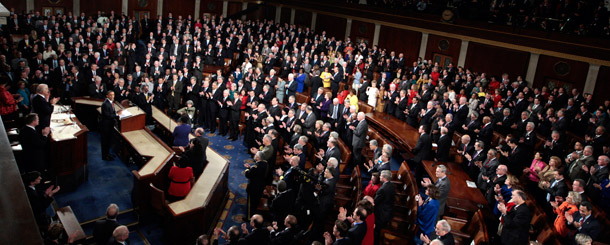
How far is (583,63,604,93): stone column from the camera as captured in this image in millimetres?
13641

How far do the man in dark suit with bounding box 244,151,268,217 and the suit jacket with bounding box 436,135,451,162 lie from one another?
377cm

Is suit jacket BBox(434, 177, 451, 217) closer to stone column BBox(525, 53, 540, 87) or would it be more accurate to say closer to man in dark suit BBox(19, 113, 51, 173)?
man in dark suit BBox(19, 113, 51, 173)

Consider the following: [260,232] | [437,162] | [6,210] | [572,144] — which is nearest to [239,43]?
[437,162]

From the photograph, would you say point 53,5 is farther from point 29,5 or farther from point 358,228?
point 358,228

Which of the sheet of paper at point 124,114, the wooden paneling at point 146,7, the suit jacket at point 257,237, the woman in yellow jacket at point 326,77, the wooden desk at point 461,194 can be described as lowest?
the suit jacket at point 257,237

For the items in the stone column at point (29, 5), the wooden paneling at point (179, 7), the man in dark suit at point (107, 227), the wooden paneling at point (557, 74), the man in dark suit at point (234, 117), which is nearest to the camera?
the man in dark suit at point (107, 227)

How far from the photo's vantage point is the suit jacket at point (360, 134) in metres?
9.57

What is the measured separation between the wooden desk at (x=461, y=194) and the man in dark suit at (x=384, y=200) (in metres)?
1.18

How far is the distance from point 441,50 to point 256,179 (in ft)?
44.8

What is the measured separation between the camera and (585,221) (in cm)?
587

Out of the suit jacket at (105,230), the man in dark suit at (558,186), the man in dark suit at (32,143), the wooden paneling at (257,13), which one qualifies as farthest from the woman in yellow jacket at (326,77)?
the wooden paneling at (257,13)

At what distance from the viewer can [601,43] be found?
42.6 feet

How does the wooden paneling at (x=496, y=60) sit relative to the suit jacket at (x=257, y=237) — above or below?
above

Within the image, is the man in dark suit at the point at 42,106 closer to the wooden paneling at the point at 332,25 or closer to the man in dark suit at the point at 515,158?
the man in dark suit at the point at 515,158
